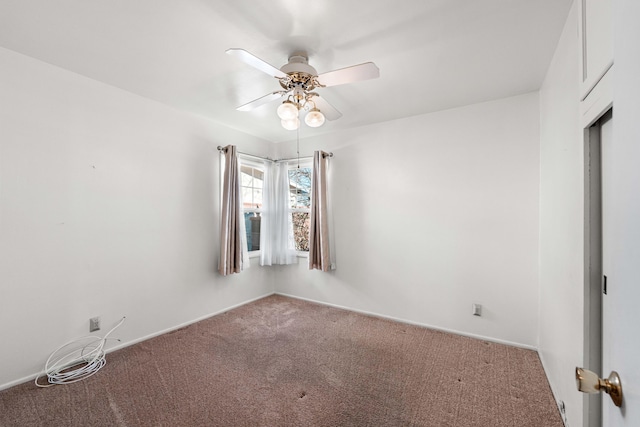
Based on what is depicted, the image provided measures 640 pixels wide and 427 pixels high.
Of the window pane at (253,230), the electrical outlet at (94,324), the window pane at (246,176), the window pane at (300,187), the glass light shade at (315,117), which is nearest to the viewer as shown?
the glass light shade at (315,117)

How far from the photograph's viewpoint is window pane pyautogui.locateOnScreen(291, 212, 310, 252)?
13.9 feet

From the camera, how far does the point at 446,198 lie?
3.06 meters

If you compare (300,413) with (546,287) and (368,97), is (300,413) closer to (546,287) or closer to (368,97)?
(546,287)

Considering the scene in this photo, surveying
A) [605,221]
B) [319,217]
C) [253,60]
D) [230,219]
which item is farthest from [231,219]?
[605,221]

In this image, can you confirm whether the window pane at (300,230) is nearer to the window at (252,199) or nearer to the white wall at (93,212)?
the window at (252,199)

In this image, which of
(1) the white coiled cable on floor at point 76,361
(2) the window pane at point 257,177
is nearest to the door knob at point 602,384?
Result: (1) the white coiled cable on floor at point 76,361

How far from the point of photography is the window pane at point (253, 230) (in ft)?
13.4

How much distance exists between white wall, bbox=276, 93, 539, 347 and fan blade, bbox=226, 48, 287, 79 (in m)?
1.86

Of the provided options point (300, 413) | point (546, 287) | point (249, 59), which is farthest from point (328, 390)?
point (249, 59)

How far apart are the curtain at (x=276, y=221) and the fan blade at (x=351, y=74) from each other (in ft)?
7.86

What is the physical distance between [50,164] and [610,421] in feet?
11.0

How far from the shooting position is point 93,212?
2.48m

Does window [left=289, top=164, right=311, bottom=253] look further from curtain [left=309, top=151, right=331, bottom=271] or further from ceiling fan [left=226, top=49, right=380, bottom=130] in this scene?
ceiling fan [left=226, top=49, right=380, bottom=130]

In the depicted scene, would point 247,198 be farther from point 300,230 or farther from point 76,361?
point 76,361
